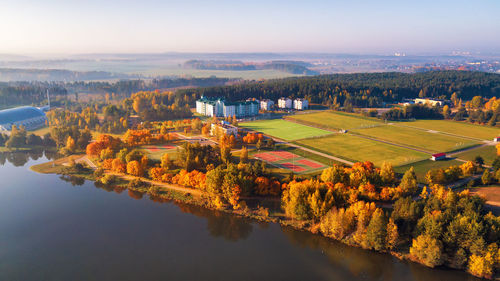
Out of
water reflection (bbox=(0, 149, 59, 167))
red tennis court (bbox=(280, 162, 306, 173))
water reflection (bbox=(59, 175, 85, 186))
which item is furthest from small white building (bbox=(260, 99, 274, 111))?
water reflection (bbox=(59, 175, 85, 186))

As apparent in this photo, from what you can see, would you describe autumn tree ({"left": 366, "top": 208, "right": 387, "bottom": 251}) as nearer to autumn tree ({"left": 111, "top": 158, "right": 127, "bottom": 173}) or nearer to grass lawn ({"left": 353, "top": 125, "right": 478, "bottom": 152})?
autumn tree ({"left": 111, "top": 158, "right": 127, "bottom": 173})

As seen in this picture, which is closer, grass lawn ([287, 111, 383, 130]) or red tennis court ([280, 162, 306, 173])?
red tennis court ([280, 162, 306, 173])

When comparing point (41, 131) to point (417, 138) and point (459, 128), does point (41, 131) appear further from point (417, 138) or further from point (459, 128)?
point (459, 128)

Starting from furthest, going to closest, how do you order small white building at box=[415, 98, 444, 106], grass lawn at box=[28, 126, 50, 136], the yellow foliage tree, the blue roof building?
small white building at box=[415, 98, 444, 106] < the blue roof building < grass lawn at box=[28, 126, 50, 136] < the yellow foliage tree

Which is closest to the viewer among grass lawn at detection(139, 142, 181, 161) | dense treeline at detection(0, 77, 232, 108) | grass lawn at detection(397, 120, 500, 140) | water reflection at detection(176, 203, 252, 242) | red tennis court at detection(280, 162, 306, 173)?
water reflection at detection(176, 203, 252, 242)

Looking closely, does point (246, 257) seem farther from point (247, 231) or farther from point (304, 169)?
point (304, 169)
